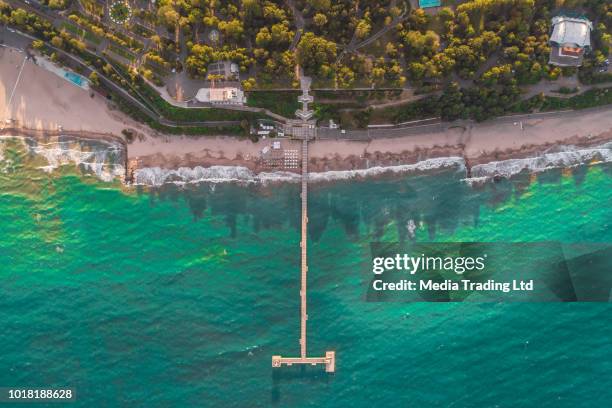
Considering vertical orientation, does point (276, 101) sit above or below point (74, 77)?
below

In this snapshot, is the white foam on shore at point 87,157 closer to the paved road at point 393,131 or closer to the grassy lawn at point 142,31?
the grassy lawn at point 142,31

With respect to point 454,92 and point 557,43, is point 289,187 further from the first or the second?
point 557,43

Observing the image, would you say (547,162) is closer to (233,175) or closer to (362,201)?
(362,201)

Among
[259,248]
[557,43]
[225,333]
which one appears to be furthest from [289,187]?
[557,43]

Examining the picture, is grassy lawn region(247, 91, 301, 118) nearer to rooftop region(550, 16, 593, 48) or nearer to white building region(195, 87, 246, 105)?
white building region(195, 87, 246, 105)

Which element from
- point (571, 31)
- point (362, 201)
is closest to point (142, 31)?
point (362, 201)

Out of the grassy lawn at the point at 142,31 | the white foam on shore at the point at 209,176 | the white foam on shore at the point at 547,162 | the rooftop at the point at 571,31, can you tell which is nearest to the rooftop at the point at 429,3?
the rooftop at the point at 571,31
